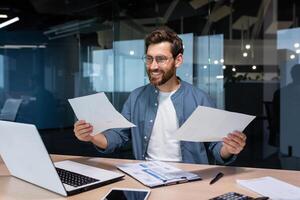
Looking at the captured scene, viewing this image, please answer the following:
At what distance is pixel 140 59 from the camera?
473cm

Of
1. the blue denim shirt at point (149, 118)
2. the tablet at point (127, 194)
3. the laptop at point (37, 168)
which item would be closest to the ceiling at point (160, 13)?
the blue denim shirt at point (149, 118)

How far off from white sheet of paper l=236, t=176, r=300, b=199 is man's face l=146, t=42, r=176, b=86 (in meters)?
0.63

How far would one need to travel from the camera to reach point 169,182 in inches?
48.2

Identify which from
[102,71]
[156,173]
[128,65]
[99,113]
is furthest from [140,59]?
[156,173]

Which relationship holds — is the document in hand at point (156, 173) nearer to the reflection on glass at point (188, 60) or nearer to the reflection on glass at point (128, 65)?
the reflection on glass at point (188, 60)

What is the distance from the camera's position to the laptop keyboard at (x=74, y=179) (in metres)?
1.19

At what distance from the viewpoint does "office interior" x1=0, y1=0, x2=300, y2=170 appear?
405 centimetres

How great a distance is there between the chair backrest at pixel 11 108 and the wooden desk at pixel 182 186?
396 cm

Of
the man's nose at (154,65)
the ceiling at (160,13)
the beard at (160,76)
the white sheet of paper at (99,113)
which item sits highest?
the ceiling at (160,13)

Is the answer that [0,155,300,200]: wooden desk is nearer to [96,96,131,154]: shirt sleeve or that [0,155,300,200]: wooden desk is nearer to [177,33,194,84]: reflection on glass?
[96,96,131,154]: shirt sleeve

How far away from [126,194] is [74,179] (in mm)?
235

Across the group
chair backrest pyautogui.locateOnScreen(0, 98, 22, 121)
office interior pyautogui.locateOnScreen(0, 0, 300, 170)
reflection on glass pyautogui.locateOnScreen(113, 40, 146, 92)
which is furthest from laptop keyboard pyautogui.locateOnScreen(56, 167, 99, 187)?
chair backrest pyautogui.locateOnScreen(0, 98, 22, 121)

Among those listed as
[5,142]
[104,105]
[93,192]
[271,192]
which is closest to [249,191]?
[271,192]

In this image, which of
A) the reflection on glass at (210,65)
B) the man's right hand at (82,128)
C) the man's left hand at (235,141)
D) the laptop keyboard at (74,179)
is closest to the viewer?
the laptop keyboard at (74,179)
